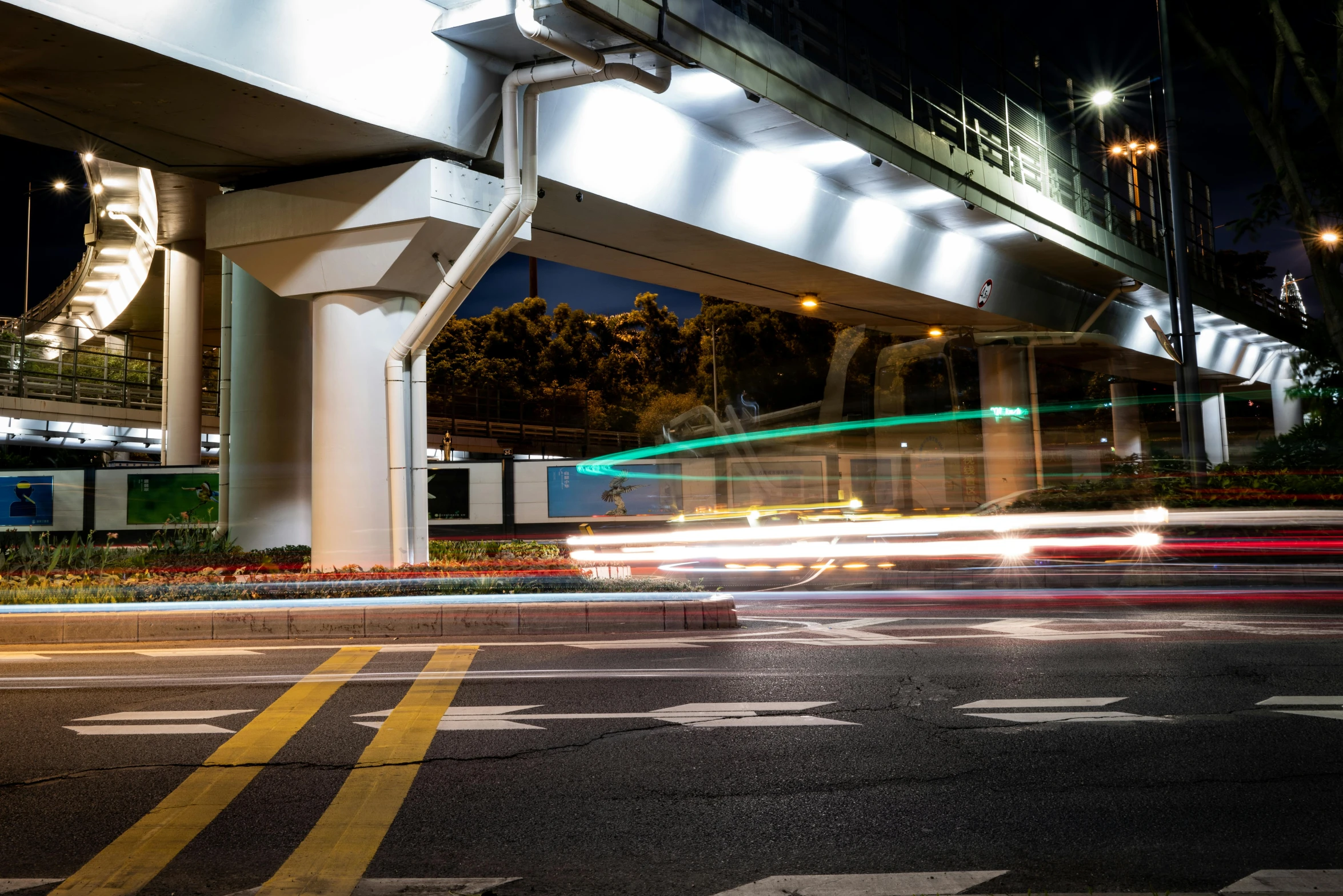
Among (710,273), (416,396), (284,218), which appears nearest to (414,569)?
(416,396)

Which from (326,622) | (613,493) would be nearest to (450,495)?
(613,493)

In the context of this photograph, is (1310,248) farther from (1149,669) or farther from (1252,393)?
(1252,393)

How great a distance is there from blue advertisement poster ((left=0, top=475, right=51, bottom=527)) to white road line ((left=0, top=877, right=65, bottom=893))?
20.8 m

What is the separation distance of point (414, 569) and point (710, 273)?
847cm

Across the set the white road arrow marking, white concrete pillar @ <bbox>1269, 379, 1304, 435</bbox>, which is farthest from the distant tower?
the white road arrow marking

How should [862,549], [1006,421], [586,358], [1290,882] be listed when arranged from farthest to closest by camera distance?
[586,358], [1006,421], [862,549], [1290,882]

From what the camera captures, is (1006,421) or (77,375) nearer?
(1006,421)

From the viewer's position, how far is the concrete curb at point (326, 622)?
10641 mm

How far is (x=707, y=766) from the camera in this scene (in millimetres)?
5273

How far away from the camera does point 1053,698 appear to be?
Answer: 679 centimetres

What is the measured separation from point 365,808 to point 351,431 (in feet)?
26.9

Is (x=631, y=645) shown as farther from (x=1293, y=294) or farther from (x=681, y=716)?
(x=1293, y=294)

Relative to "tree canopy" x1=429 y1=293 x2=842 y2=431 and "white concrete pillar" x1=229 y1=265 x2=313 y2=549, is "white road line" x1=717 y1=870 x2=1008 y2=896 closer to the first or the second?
"white concrete pillar" x1=229 y1=265 x2=313 y2=549

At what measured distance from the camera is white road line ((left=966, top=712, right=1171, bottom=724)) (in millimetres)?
6160
